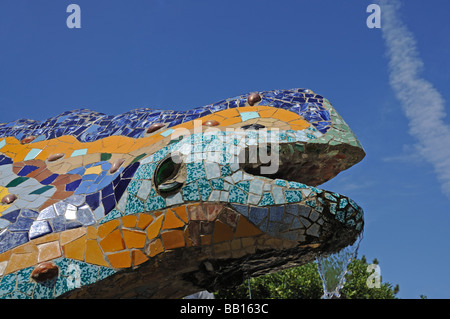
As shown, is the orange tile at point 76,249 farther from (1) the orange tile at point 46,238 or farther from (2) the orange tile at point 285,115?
(2) the orange tile at point 285,115

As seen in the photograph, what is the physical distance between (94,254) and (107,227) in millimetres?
306

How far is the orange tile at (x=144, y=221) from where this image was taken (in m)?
6.05

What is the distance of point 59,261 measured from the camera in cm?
616

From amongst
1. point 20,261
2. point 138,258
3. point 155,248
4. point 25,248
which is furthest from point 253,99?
point 20,261

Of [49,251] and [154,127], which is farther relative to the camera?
[154,127]

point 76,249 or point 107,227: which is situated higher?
point 107,227

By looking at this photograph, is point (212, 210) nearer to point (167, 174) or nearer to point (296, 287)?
point (167, 174)

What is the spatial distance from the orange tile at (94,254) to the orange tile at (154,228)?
0.54 meters

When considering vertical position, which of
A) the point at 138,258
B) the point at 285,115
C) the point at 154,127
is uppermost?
the point at 154,127

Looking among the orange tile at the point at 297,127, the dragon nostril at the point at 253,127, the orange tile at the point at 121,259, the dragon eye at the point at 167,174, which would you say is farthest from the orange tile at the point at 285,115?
the orange tile at the point at 121,259

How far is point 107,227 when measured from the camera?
20.4ft

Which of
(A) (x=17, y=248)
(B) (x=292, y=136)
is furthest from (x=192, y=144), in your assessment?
(A) (x=17, y=248)

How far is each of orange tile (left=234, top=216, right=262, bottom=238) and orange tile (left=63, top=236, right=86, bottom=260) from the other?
1.62 metres

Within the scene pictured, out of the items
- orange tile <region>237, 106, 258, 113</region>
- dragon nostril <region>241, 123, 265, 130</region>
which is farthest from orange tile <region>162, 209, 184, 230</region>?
orange tile <region>237, 106, 258, 113</region>
